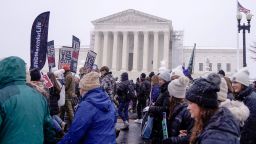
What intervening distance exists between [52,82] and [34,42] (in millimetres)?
1352

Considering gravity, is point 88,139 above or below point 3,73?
below

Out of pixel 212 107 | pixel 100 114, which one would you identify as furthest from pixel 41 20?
pixel 212 107

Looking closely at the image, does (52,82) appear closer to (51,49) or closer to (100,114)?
(51,49)

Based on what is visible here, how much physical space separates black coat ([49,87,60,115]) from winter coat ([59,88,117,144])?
4619mm

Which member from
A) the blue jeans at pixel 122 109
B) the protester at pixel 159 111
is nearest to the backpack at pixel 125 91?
the blue jeans at pixel 122 109

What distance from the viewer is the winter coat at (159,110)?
6.04 meters

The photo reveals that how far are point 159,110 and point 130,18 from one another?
205 feet

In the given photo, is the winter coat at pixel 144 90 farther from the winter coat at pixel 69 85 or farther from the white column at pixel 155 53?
the white column at pixel 155 53

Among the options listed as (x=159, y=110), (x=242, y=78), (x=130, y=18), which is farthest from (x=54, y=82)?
(x=130, y=18)

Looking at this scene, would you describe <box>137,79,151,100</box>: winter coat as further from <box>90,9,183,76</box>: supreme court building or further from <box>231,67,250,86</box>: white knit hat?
<box>90,9,183,76</box>: supreme court building

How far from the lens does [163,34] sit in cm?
6788

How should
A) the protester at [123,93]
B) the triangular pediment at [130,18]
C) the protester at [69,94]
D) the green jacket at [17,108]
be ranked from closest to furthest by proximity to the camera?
the green jacket at [17,108]
the protester at [69,94]
the protester at [123,93]
the triangular pediment at [130,18]

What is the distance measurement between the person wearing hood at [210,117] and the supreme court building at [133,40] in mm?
62066

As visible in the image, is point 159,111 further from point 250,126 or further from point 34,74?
point 34,74
